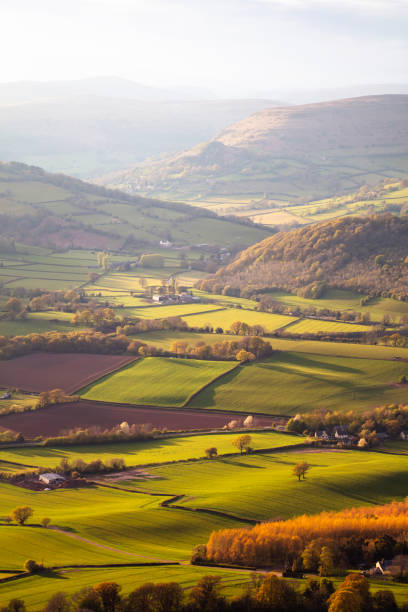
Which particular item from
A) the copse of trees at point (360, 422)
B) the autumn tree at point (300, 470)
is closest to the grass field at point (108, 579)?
the autumn tree at point (300, 470)

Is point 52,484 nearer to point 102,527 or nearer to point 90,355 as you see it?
point 102,527

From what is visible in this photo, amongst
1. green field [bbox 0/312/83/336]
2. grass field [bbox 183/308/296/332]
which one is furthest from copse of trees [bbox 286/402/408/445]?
green field [bbox 0/312/83/336]

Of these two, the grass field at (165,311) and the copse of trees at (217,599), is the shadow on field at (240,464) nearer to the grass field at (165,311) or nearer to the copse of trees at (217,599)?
the copse of trees at (217,599)

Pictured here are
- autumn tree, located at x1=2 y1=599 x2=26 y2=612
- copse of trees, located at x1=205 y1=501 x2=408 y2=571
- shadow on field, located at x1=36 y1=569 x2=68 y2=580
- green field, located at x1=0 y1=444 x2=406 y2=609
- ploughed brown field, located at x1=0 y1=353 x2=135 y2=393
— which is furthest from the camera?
ploughed brown field, located at x1=0 y1=353 x2=135 y2=393

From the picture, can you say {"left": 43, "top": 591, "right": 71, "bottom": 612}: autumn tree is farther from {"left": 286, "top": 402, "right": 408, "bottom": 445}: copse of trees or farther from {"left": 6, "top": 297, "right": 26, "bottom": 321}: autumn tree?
{"left": 6, "top": 297, "right": 26, "bottom": 321}: autumn tree

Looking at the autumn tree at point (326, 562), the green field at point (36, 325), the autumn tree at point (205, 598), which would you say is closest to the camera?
the autumn tree at point (205, 598)

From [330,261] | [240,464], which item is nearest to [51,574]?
[240,464]
